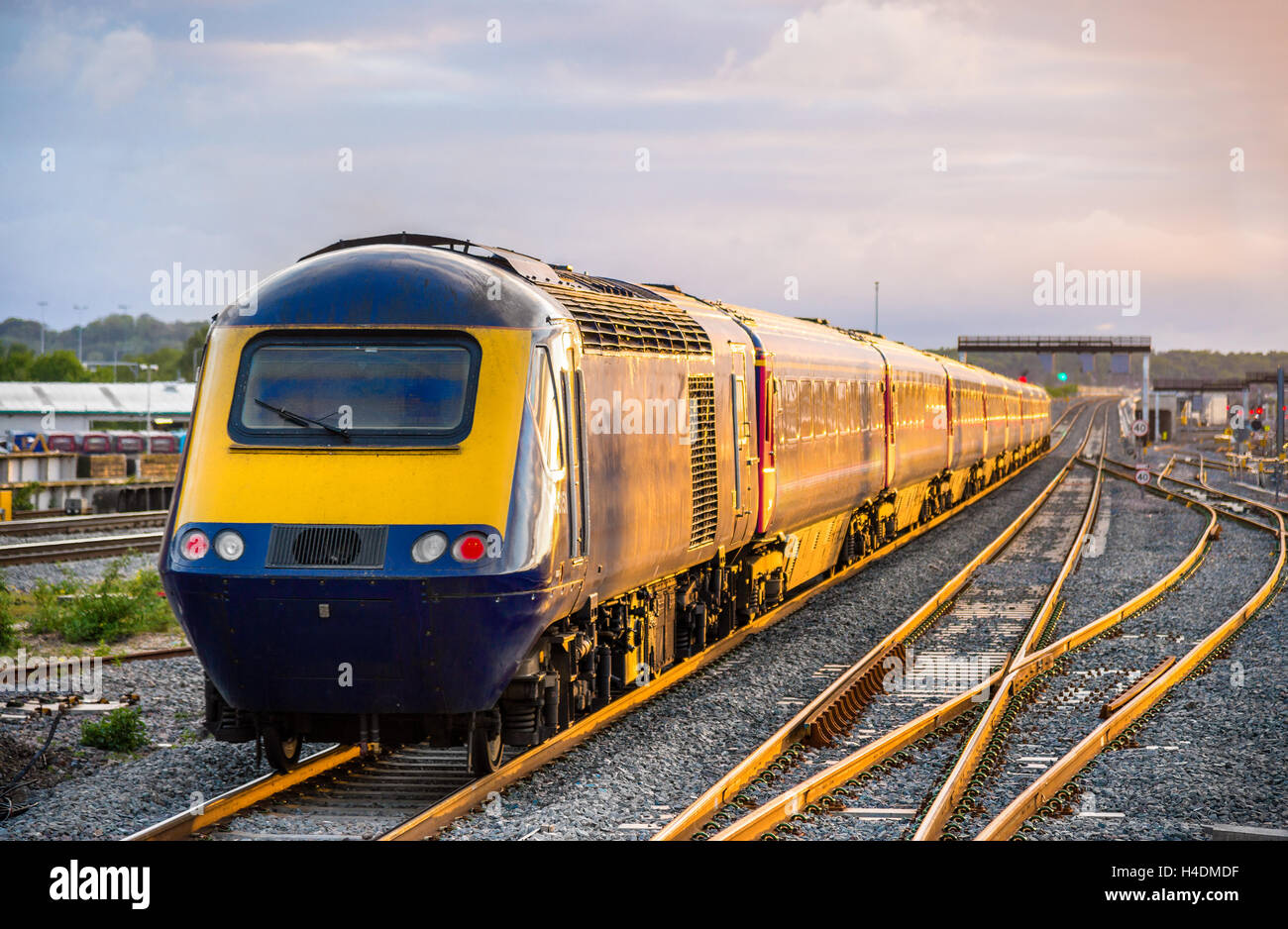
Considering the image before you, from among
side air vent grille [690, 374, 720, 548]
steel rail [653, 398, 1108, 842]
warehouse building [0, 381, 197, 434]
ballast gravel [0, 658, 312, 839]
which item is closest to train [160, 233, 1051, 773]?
ballast gravel [0, 658, 312, 839]

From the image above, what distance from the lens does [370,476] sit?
8.68 meters

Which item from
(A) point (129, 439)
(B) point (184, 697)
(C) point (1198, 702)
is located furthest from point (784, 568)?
(A) point (129, 439)

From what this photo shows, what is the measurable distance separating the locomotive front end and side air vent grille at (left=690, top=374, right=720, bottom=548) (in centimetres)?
379

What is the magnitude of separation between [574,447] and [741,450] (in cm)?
526

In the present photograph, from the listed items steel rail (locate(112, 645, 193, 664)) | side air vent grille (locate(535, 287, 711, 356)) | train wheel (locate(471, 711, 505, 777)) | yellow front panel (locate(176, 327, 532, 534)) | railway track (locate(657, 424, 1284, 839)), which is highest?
side air vent grille (locate(535, 287, 711, 356))

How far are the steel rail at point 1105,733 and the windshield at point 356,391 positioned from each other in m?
4.10

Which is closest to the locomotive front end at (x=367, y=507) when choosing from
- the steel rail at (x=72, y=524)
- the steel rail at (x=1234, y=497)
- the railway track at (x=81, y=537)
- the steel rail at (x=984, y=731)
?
the steel rail at (x=984, y=731)

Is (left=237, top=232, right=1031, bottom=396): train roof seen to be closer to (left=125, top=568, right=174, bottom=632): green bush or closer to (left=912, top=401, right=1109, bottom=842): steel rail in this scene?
(left=912, top=401, right=1109, bottom=842): steel rail

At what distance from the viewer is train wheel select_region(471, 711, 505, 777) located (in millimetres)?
9445

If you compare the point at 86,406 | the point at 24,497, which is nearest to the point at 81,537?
the point at 24,497

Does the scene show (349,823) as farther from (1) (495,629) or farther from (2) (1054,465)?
(2) (1054,465)

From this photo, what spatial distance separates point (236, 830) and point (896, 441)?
61.3 feet

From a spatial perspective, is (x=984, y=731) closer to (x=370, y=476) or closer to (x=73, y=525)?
(x=370, y=476)

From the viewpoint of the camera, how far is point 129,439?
62.4 metres
